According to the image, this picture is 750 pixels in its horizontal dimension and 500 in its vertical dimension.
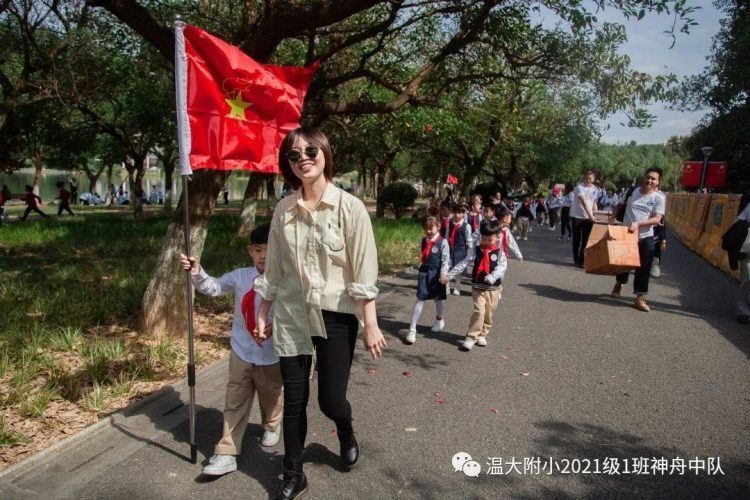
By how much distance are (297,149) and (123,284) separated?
543 centimetres

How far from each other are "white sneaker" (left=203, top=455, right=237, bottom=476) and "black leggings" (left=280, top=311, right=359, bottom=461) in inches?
19.8

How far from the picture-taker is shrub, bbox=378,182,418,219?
23.7 m

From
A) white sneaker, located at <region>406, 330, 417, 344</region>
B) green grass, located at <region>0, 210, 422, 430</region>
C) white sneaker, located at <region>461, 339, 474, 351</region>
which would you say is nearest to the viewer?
green grass, located at <region>0, 210, 422, 430</region>

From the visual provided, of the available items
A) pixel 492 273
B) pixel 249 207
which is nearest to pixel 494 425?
pixel 492 273

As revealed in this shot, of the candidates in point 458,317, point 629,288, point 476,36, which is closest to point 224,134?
point 458,317

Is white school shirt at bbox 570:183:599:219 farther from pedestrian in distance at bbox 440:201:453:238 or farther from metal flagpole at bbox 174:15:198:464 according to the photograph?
metal flagpole at bbox 174:15:198:464

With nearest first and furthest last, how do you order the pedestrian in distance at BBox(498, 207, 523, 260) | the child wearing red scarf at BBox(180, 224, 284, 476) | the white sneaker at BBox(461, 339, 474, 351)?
the child wearing red scarf at BBox(180, 224, 284, 476) → the white sneaker at BBox(461, 339, 474, 351) → the pedestrian in distance at BBox(498, 207, 523, 260)

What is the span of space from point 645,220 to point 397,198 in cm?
1691

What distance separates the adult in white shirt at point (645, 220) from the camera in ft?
23.1

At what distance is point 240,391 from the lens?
3164 mm

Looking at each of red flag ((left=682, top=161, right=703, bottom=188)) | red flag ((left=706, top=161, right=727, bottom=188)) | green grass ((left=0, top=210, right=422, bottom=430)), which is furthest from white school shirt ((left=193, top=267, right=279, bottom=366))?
red flag ((left=682, top=161, right=703, bottom=188))

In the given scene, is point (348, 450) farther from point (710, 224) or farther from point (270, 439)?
point (710, 224)

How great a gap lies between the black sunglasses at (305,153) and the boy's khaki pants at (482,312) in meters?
3.32

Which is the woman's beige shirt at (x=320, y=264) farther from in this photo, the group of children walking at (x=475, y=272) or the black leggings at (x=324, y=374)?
the group of children walking at (x=475, y=272)
